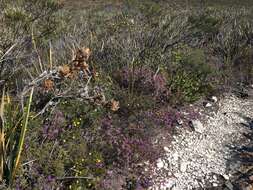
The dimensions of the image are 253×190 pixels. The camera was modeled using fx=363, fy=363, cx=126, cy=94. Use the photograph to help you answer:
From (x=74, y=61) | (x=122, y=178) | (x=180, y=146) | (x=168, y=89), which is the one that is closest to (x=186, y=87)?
(x=168, y=89)

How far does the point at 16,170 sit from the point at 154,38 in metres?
5.02

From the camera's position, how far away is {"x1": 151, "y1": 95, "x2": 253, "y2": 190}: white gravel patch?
16.0 feet

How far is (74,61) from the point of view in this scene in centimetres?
389

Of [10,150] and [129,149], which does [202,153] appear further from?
[10,150]

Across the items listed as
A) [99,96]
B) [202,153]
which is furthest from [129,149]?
[202,153]

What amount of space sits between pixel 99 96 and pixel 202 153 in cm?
190

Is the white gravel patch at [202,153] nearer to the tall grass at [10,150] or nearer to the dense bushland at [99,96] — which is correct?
the dense bushland at [99,96]

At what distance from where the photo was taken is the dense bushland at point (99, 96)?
4.16m

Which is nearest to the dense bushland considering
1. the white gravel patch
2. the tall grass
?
the tall grass

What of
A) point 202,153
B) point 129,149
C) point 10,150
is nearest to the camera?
point 10,150

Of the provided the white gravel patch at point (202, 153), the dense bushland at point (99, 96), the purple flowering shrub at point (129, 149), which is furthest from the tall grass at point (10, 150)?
the white gravel patch at point (202, 153)

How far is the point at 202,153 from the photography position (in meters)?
5.46

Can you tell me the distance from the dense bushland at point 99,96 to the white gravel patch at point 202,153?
8.6 inches

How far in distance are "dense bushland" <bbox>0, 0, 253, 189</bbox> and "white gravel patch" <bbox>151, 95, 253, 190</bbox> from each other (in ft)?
0.72
